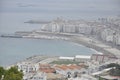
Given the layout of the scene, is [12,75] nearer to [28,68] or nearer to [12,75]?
[12,75]

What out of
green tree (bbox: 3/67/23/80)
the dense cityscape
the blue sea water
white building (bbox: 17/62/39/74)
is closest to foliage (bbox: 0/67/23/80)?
green tree (bbox: 3/67/23/80)

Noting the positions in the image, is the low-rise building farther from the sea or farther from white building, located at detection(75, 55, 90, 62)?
the sea

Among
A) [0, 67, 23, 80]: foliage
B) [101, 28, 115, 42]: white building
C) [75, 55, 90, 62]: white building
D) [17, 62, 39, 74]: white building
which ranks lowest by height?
[75, 55, 90, 62]: white building

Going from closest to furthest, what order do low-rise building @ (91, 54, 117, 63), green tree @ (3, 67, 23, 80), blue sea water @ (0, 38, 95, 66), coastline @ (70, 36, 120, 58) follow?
green tree @ (3, 67, 23, 80) < low-rise building @ (91, 54, 117, 63) < blue sea water @ (0, 38, 95, 66) < coastline @ (70, 36, 120, 58)

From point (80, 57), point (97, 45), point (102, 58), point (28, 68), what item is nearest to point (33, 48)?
point (97, 45)

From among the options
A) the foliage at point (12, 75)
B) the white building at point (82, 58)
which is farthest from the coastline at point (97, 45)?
the foliage at point (12, 75)

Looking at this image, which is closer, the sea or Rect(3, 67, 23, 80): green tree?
Rect(3, 67, 23, 80): green tree

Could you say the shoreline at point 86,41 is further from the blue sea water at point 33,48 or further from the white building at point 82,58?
the white building at point 82,58

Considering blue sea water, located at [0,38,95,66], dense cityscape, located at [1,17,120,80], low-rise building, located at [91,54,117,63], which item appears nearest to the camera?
dense cityscape, located at [1,17,120,80]
